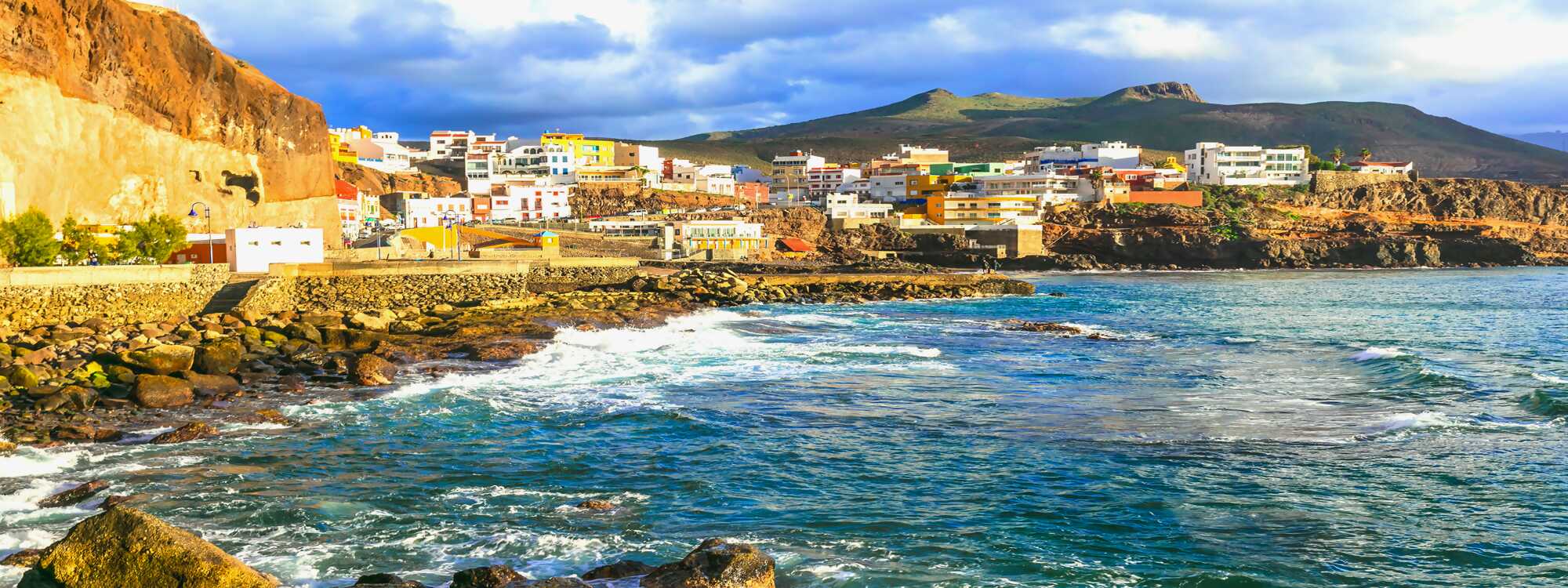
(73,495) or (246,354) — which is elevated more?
(246,354)

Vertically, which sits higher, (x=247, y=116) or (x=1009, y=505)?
(x=247, y=116)

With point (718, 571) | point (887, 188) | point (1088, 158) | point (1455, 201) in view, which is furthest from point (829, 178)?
point (718, 571)

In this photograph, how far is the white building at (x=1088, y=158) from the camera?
12050 centimetres

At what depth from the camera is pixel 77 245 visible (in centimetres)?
3619

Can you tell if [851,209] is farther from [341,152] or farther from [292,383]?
[292,383]

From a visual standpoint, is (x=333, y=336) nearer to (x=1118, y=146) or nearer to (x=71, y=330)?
(x=71, y=330)

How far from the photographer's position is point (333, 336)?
28359 mm

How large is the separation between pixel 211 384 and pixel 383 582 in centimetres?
1345

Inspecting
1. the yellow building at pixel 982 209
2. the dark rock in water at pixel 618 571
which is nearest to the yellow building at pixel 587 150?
the yellow building at pixel 982 209

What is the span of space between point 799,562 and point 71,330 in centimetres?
2403

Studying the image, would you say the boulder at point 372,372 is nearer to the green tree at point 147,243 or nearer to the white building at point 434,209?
the green tree at point 147,243

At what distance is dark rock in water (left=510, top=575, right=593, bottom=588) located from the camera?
32.3 feet

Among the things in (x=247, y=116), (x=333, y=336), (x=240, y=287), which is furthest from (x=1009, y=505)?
(x=247, y=116)

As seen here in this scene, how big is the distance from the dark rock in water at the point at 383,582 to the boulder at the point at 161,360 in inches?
534
